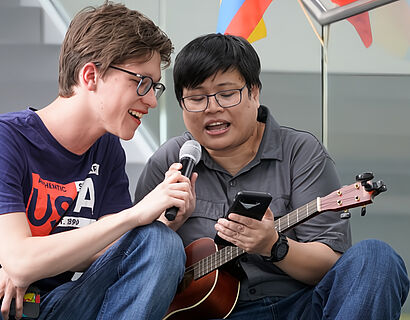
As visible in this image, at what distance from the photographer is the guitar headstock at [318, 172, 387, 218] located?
5.52ft

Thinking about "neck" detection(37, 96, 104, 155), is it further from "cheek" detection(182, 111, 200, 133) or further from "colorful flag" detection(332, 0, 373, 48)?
"colorful flag" detection(332, 0, 373, 48)

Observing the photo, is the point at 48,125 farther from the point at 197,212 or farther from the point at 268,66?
the point at 268,66

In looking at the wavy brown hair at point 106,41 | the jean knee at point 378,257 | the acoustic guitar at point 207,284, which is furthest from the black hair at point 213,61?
the jean knee at point 378,257

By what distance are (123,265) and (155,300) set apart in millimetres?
133

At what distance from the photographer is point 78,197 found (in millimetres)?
2023

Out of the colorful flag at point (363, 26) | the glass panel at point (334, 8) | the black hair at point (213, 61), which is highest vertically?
the glass panel at point (334, 8)

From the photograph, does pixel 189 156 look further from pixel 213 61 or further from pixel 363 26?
pixel 363 26

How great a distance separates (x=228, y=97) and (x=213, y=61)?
0.37 feet

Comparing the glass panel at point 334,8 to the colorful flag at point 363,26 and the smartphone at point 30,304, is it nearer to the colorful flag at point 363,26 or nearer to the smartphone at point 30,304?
the colorful flag at point 363,26

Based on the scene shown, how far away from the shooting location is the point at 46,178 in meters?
1.96

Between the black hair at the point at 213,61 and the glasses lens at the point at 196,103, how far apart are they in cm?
4

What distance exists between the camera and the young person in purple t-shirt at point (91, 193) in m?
1.78

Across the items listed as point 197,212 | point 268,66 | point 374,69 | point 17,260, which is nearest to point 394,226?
point 374,69

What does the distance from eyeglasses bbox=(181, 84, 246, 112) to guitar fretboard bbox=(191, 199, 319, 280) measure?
40cm
